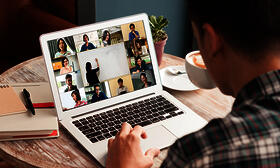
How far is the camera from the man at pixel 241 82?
64 centimetres

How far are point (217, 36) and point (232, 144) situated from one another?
217mm

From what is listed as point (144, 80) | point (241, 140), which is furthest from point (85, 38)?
point (241, 140)

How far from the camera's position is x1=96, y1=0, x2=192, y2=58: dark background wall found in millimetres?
2480

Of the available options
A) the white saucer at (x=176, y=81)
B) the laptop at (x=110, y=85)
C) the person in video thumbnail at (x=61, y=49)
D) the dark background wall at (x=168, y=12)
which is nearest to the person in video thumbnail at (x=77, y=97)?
the laptop at (x=110, y=85)

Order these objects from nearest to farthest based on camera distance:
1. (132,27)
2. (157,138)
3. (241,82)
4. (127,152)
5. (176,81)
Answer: (241,82) < (127,152) < (157,138) < (132,27) < (176,81)

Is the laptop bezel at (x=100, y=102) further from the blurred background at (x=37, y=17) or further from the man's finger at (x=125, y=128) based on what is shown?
the blurred background at (x=37, y=17)

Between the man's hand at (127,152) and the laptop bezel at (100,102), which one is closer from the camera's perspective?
the man's hand at (127,152)

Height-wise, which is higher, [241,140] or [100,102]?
[241,140]

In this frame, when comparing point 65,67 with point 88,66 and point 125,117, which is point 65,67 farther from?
point 125,117

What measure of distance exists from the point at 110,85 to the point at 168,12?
1.60 m

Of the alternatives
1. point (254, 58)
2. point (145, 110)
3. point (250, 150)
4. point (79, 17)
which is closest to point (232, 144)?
point (250, 150)

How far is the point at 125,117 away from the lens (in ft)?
3.94

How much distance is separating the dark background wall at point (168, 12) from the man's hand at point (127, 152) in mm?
1540

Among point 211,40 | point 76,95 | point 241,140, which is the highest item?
point 211,40
